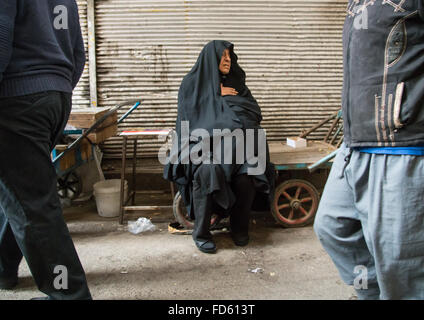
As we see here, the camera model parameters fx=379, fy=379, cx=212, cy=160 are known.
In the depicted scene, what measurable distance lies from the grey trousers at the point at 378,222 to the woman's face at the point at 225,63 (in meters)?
2.03

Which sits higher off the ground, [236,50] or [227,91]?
[236,50]

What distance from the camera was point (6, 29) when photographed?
187 cm

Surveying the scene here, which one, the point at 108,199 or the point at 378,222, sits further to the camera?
the point at 108,199

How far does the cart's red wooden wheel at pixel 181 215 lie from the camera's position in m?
3.75

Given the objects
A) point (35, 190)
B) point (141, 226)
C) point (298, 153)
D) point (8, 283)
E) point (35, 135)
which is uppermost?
point (35, 135)

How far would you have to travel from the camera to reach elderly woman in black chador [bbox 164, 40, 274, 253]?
337cm

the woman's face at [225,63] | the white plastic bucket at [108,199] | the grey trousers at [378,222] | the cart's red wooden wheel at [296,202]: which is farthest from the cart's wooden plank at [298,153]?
the grey trousers at [378,222]

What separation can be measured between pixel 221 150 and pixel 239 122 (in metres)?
0.35

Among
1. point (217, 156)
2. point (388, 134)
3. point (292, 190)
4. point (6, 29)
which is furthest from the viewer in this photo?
point (292, 190)

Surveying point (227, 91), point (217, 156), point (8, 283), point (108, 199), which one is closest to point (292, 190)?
point (217, 156)

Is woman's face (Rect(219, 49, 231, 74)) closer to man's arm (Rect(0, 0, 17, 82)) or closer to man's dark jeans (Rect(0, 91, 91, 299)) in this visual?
man's dark jeans (Rect(0, 91, 91, 299))

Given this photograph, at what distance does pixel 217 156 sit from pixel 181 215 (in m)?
0.77

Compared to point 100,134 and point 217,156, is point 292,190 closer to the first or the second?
point 217,156

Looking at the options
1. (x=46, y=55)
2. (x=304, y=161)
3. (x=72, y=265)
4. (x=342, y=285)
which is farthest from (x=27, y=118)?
(x=304, y=161)
